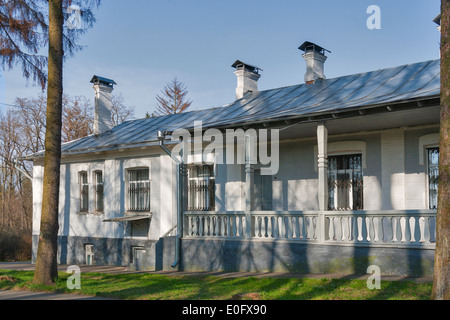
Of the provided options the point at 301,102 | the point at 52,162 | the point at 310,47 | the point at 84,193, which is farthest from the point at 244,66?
the point at 52,162

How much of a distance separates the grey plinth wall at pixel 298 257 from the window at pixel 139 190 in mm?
3879

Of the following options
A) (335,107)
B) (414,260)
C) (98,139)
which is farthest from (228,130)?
(98,139)

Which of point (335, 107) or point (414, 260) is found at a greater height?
point (335, 107)

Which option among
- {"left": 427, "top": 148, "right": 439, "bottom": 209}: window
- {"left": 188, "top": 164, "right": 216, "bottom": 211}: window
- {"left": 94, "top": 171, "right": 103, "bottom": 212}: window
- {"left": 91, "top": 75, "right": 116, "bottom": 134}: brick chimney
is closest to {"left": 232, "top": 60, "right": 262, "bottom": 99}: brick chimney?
{"left": 188, "top": 164, "right": 216, "bottom": 211}: window

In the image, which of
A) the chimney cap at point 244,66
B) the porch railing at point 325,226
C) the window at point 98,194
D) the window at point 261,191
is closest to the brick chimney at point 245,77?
the chimney cap at point 244,66

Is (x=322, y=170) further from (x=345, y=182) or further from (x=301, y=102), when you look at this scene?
(x=301, y=102)

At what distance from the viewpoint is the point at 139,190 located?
59.5ft

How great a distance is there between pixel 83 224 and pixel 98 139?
128 inches

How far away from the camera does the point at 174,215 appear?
16.8 m

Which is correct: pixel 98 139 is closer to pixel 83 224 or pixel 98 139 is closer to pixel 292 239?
pixel 83 224

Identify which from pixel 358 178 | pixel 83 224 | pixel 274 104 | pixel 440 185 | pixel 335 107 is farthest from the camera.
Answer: pixel 83 224

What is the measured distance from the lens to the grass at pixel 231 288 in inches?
350

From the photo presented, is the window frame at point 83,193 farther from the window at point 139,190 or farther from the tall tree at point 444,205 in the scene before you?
the tall tree at point 444,205

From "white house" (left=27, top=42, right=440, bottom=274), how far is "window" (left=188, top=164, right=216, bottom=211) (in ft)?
0.11
